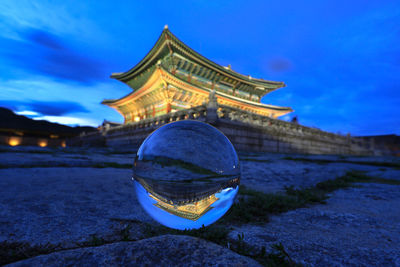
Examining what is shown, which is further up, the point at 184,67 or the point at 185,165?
the point at 184,67

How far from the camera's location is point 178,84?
15297mm

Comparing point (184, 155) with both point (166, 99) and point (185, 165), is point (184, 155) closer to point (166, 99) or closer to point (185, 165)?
point (185, 165)

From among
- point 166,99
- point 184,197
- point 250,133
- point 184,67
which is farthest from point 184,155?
point 184,67

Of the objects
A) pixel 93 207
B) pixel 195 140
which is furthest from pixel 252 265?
pixel 93 207

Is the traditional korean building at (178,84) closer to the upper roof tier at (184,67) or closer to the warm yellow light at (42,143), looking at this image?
the upper roof tier at (184,67)

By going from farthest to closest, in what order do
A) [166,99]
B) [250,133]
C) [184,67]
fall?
[184,67], [166,99], [250,133]

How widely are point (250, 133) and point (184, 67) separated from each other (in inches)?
507

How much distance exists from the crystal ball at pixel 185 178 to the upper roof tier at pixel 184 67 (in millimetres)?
16109

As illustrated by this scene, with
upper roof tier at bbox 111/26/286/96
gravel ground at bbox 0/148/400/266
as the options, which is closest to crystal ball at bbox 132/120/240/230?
gravel ground at bbox 0/148/400/266

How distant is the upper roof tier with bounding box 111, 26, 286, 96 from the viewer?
1778 centimetres

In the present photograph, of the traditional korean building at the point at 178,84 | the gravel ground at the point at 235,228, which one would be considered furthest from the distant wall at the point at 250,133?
the gravel ground at the point at 235,228

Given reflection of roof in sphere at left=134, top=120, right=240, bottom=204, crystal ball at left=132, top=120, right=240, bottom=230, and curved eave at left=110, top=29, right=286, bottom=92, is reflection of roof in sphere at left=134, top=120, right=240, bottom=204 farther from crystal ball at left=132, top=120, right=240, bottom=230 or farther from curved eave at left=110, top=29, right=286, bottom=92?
curved eave at left=110, top=29, right=286, bottom=92

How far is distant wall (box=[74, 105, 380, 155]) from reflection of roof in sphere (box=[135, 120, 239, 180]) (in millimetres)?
Result: 7071

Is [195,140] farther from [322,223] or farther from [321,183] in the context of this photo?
[321,183]
